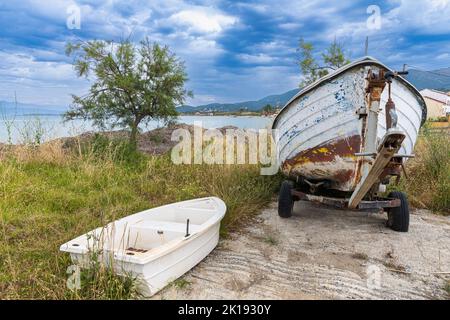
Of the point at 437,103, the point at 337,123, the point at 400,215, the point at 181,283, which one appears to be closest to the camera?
the point at 181,283

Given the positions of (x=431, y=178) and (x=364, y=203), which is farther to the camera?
(x=431, y=178)

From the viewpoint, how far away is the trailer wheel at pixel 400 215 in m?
4.00

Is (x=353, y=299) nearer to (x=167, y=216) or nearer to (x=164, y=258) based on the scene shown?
(x=164, y=258)

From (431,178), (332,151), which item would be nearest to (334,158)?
(332,151)

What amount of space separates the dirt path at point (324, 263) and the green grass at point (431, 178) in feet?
2.04

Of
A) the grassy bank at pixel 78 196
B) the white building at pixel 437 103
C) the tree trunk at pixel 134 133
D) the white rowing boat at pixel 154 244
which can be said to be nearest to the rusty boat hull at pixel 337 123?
the grassy bank at pixel 78 196

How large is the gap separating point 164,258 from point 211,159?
371 cm

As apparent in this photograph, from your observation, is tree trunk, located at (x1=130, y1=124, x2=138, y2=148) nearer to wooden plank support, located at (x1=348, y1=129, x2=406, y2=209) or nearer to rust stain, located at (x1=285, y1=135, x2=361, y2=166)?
rust stain, located at (x1=285, y1=135, x2=361, y2=166)

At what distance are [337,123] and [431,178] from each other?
3.08 meters

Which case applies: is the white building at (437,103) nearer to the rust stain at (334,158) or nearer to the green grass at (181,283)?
the rust stain at (334,158)

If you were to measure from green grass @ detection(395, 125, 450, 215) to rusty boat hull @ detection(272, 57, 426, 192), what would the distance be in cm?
129

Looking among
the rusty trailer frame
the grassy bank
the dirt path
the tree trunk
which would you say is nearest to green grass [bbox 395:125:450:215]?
the dirt path

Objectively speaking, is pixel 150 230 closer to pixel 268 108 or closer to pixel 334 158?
pixel 334 158

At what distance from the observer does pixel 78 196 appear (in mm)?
4594
